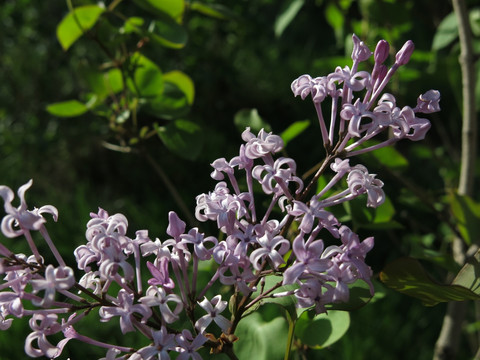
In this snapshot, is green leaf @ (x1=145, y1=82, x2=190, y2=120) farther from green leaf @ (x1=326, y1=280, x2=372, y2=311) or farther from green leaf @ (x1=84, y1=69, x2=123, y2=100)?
green leaf @ (x1=326, y1=280, x2=372, y2=311)

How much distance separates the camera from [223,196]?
16.6 inches

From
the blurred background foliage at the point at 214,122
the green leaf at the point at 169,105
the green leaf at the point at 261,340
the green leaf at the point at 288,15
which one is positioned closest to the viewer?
the green leaf at the point at 261,340

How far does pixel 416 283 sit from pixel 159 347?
0.66 ft

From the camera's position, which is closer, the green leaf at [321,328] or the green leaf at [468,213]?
the green leaf at [321,328]

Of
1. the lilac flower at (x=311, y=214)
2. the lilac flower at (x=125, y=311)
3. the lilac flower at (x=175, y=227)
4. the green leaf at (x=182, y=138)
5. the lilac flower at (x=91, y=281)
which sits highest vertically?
the lilac flower at (x=311, y=214)

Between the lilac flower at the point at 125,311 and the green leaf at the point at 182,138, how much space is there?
1.21 feet

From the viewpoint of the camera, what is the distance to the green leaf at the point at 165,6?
773mm

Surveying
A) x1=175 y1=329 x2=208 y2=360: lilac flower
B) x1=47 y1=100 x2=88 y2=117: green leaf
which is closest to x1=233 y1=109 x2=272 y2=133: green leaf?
x1=47 y1=100 x2=88 y2=117: green leaf

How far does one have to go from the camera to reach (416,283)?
448 mm

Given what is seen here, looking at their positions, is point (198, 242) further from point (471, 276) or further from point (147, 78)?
point (147, 78)

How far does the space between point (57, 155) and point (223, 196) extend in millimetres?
2364

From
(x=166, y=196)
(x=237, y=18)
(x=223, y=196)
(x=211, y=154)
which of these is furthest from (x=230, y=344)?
(x=166, y=196)

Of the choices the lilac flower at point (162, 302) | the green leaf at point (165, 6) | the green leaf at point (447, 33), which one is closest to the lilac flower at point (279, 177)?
the lilac flower at point (162, 302)

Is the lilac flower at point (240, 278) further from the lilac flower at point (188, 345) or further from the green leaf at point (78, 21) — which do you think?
the green leaf at point (78, 21)
